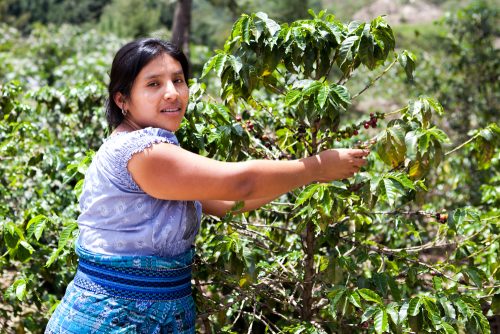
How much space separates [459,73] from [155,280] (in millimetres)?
6141

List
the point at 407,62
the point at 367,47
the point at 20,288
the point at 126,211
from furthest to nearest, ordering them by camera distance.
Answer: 1. the point at 20,288
2. the point at 407,62
3. the point at 367,47
4. the point at 126,211

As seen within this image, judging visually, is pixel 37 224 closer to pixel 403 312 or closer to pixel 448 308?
pixel 403 312

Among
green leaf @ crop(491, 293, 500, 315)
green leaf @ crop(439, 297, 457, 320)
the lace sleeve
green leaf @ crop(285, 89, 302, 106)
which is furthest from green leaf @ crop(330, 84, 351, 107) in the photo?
green leaf @ crop(491, 293, 500, 315)

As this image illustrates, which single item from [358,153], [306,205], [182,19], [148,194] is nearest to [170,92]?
[148,194]

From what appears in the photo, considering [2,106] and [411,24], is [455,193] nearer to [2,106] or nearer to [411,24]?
[2,106]

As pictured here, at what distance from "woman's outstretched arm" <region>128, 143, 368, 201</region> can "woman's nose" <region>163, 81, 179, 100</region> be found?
7.7 inches

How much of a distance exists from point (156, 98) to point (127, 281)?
1.74 ft

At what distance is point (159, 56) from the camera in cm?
210

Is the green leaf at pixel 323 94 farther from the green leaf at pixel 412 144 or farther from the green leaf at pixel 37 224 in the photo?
the green leaf at pixel 37 224

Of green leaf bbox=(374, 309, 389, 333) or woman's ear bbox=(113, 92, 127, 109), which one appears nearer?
woman's ear bbox=(113, 92, 127, 109)

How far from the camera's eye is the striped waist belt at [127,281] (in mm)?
2008

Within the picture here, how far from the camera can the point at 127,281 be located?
201 cm

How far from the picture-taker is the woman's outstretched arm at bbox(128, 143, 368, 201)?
188 cm

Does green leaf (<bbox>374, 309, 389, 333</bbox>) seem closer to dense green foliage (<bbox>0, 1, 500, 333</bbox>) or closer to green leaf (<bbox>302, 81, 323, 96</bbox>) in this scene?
dense green foliage (<bbox>0, 1, 500, 333</bbox>)
